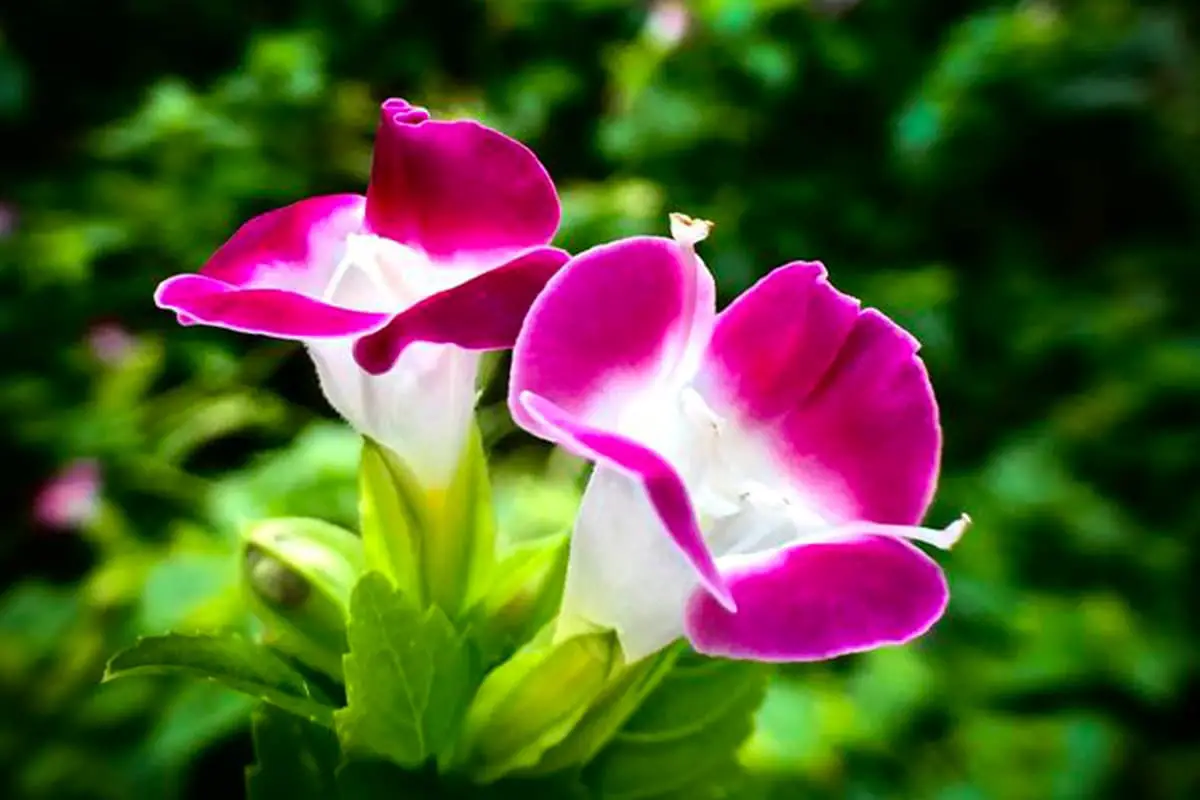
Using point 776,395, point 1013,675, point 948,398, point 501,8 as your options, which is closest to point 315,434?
point 1013,675

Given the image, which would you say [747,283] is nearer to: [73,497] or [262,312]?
[73,497]

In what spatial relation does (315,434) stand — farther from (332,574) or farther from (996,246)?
(996,246)

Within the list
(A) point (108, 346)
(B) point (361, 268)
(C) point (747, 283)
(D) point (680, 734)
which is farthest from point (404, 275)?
(A) point (108, 346)

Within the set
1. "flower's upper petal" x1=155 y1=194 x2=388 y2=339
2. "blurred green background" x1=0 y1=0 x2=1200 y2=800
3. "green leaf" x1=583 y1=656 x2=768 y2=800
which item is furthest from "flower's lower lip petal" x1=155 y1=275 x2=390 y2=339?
"blurred green background" x1=0 y1=0 x2=1200 y2=800

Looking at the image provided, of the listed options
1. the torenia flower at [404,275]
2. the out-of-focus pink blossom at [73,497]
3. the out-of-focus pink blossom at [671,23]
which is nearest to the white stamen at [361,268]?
the torenia flower at [404,275]

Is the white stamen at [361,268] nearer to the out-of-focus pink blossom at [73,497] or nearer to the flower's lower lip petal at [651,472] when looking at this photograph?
the flower's lower lip petal at [651,472]
